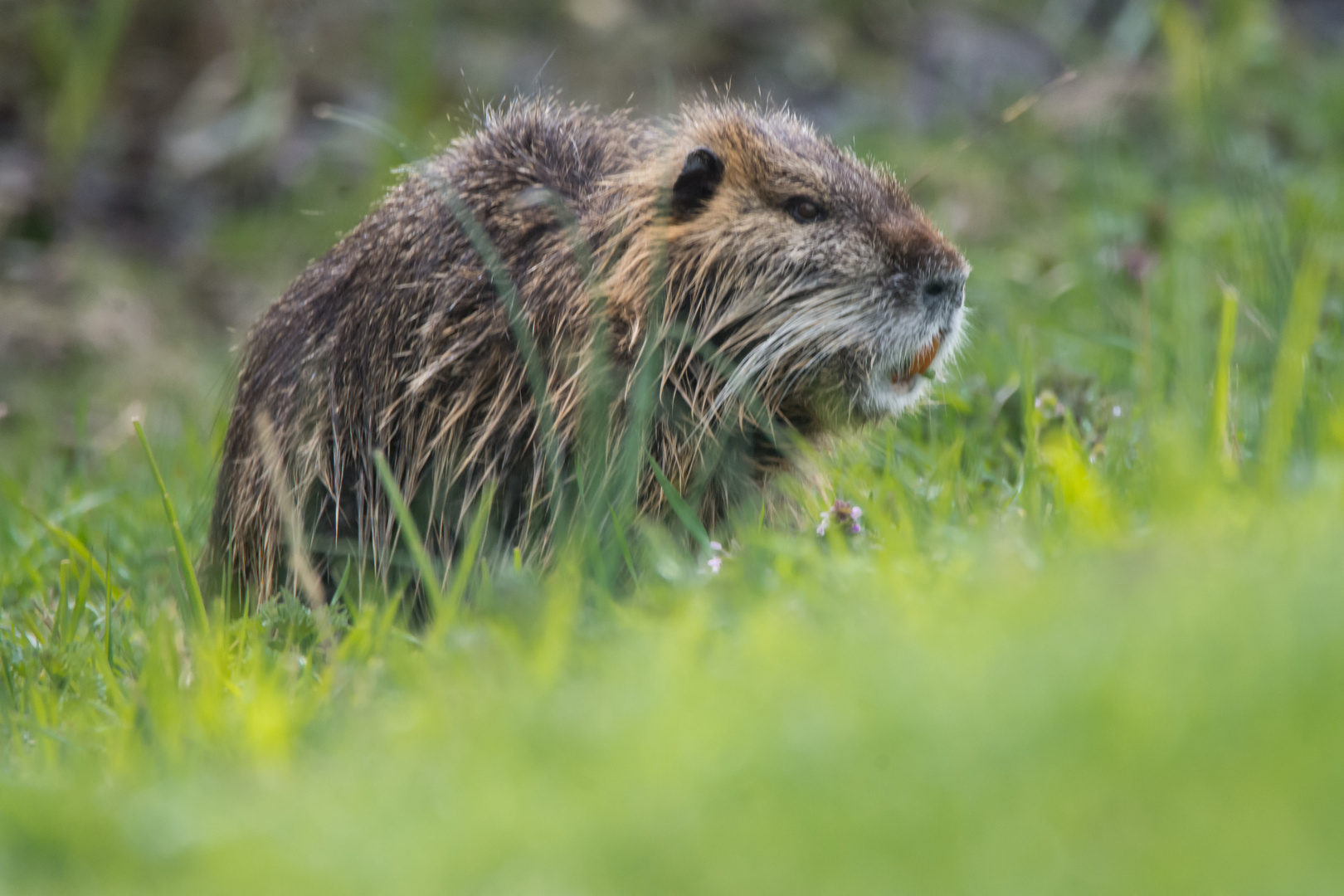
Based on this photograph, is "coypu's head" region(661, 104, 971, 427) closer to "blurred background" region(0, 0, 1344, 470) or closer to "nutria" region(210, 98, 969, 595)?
"nutria" region(210, 98, 969, 595)

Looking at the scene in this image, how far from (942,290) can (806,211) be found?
0.30 meters

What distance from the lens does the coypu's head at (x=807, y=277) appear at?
98.0 inches

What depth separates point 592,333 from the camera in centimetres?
252

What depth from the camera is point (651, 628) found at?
65.8 inches

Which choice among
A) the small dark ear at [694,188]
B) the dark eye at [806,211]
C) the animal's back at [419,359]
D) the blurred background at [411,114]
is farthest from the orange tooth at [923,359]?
the blurred background at [411,114]

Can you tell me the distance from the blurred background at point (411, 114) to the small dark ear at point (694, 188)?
1762 mm

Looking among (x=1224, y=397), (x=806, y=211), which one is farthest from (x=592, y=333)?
(x=1224, y=397)

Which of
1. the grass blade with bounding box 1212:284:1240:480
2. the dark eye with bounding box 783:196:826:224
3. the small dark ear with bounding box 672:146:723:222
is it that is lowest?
the grass blade with bounding box 1212:284:1240:480

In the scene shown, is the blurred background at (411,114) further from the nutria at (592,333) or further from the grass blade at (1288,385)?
the grass blade at (1288,385)

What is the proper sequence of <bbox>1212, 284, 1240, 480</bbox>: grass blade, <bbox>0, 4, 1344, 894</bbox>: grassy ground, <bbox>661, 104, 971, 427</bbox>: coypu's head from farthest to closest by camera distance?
<bbox>661, 104, 971, 427</bbox>: coypu's head < <bbox>1212, 284, 1240, 480</bbox>: grass blade < <bbox>0, 4, 1344, 894</bbox>: grassy ground

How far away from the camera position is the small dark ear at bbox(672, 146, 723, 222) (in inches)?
103

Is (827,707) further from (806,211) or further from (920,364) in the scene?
(806,211)

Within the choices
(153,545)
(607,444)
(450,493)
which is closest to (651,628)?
(607,444)

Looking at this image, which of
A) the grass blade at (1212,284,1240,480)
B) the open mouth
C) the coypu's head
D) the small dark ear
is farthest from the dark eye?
the grass blade at (1212,284,1240,480)
